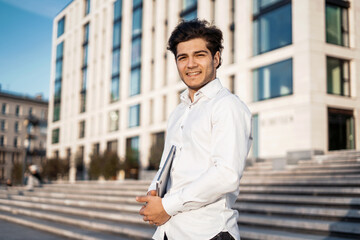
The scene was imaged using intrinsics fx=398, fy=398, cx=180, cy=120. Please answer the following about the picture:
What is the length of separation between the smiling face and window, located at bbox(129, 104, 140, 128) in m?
33.0

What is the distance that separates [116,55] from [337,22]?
2256 cm

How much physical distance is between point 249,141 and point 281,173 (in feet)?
39.1

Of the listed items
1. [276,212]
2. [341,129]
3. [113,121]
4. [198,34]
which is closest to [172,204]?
[198,34]

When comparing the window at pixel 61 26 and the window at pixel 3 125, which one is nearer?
the window at pixel 61 26

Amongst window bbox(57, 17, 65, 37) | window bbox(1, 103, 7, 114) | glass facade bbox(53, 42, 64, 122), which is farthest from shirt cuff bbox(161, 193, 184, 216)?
window bbox(1, 103, 7, 114)

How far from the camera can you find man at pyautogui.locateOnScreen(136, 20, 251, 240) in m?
1.86

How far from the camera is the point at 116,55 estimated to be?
129 ft

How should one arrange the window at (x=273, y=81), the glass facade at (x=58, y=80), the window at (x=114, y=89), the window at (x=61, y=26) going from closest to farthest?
the window at (x=273, y=81)
the window at (x=114, y=89)
the glass facade at (x=58, y=80)
the window at (x=61, y=26)

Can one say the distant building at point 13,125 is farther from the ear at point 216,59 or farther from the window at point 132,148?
the ear at point 216,59

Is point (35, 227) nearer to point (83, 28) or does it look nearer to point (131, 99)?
point (131, 99)

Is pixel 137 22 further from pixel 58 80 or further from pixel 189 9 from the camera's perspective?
pixel 58 80

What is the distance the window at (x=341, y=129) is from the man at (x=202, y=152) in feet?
68.0

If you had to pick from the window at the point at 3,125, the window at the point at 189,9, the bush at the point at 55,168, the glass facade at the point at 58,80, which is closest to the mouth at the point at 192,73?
the window at the point at 189,9

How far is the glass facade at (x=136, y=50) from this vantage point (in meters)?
35.8
